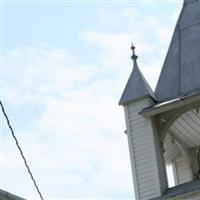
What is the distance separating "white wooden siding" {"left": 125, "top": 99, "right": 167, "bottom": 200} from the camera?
70.1 ft

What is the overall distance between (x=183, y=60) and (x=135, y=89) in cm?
166

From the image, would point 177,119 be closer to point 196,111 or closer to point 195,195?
point 196,111

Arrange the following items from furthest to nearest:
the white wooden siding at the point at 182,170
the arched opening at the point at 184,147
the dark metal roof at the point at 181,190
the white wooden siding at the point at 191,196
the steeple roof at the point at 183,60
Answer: the white wooden siding at the point at 182,170, the arched opening at the point at 184,147, the steeple roof at the point at 183,60, the dark metal roof at the point at 181,190, the white wooden siding at the point at 191,196

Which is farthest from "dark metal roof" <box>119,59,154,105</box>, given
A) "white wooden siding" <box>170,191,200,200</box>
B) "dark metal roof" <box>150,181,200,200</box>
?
"white wooden siding" <box>170,191,200,200</box>

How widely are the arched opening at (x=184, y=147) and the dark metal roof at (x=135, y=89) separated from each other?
48.1 inches

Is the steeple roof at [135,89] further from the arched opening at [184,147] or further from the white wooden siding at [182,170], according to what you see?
the white wooden siding at [182,170]

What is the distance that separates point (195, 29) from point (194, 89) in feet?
7.76

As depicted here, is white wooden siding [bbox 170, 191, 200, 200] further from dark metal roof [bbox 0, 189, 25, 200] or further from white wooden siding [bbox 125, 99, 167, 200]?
dark metal roof [bbox 0, 189, 25, 200]

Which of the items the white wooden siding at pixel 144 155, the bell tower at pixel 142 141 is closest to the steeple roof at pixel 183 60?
the bell tower at pixel 142 141

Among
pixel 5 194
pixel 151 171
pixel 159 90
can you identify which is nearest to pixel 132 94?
pixel 159 90

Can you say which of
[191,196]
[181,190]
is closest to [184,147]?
[181,190]

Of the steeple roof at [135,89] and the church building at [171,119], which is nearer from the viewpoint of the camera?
the church building at [171,119]

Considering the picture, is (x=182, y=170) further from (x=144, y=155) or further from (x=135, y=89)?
(x=135, y=89)

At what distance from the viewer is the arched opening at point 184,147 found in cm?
2359
